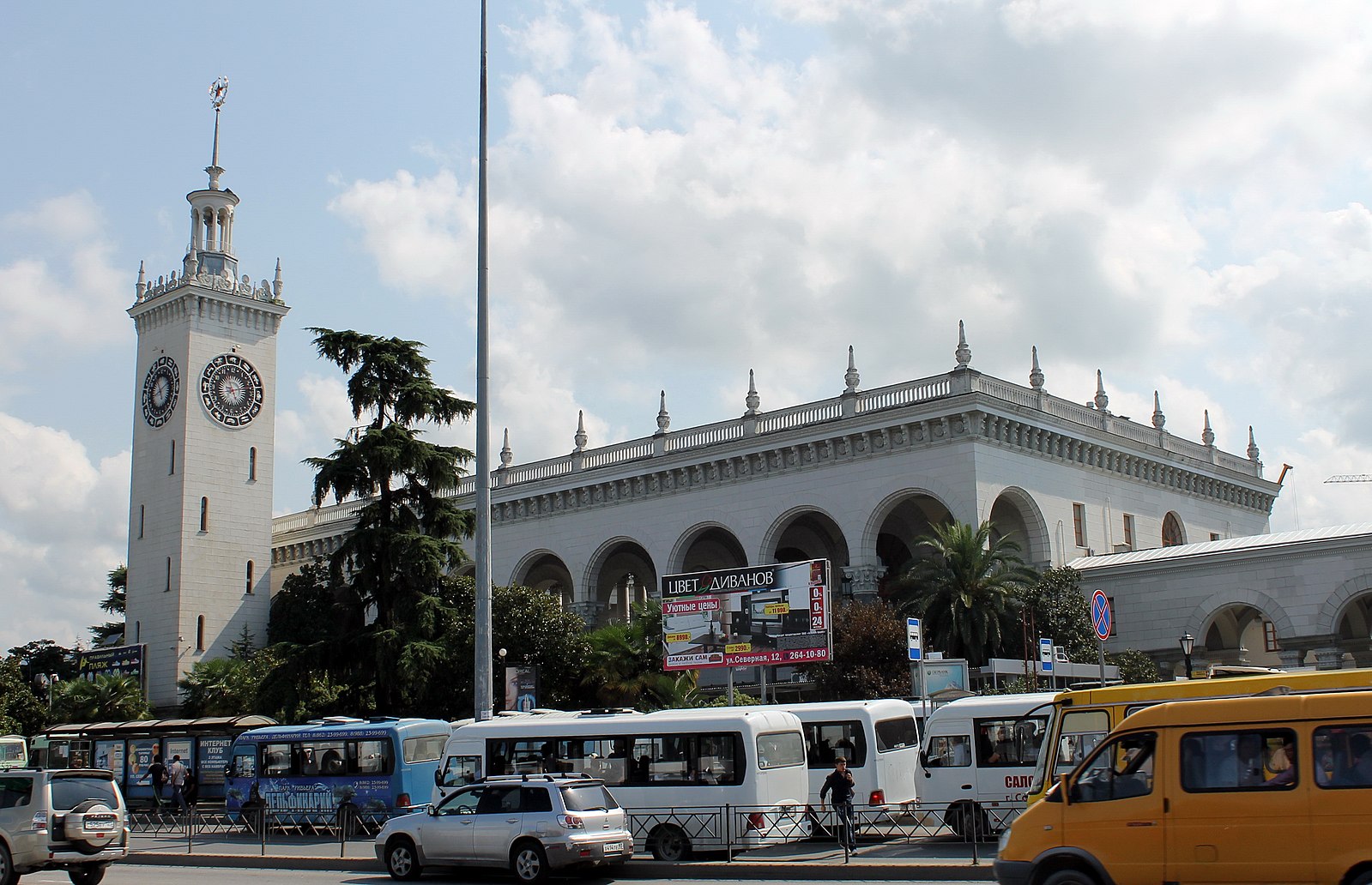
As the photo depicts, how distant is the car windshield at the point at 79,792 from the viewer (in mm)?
17672

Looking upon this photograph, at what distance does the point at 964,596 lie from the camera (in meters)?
38.8

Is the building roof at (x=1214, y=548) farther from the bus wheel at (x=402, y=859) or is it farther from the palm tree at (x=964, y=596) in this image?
the bus wheel at (x=402, y=859)

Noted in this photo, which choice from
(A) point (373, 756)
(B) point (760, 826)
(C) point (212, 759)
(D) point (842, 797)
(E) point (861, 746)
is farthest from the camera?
(C) point (212, 759)

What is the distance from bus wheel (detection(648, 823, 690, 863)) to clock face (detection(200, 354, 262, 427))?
48754 millimetres

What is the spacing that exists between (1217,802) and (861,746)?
1356 centimetres

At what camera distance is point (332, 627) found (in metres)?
59.7

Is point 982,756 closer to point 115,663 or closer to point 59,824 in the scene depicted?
point 59,824

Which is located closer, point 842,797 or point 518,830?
point 518,830

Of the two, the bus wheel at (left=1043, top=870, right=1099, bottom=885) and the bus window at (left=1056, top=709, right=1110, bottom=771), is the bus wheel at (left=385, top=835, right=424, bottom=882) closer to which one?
the bus window at (left=1056, top=709, right=1110, bottom=771)

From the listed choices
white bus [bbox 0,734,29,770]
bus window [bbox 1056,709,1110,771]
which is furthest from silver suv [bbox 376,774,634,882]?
white bus [bbox 0,734,29,770]

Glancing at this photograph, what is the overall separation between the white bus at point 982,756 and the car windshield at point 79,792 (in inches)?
488

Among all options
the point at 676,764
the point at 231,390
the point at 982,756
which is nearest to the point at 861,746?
the point at 982,756

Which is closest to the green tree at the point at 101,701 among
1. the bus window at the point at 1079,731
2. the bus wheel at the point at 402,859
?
the bus wheel at the point at 402,859

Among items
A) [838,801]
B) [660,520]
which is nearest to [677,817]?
[838,801]
